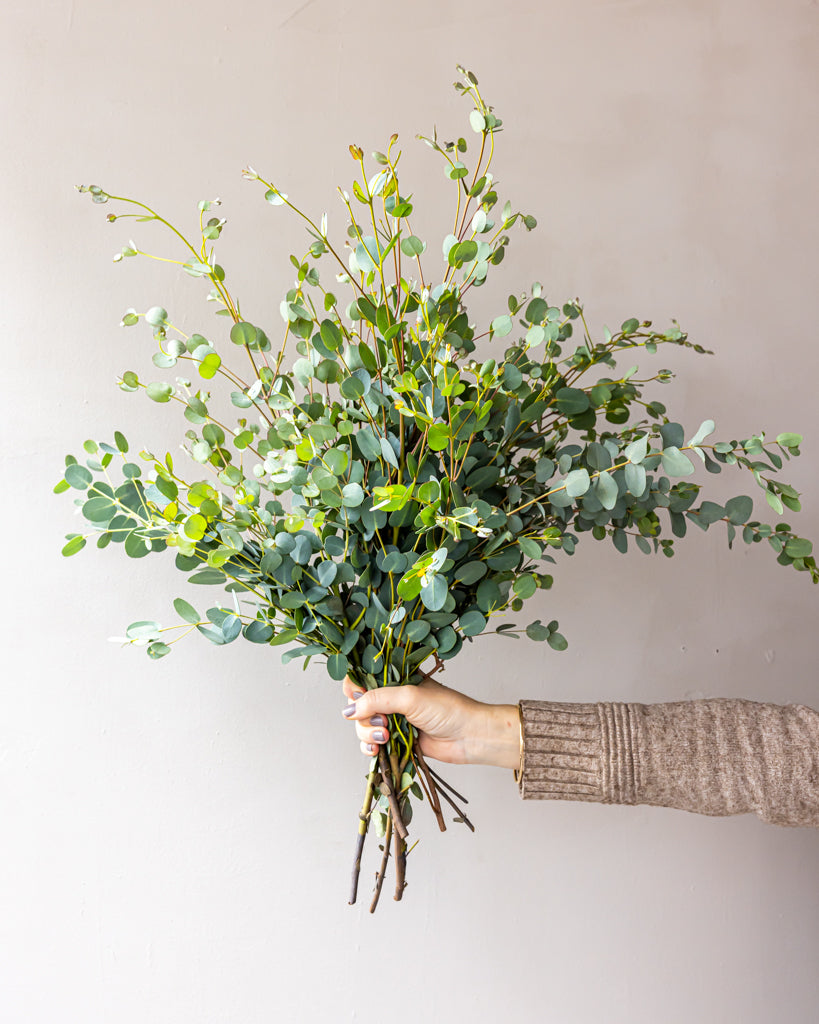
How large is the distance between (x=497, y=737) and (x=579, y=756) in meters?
0.10

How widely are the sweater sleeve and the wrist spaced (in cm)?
2

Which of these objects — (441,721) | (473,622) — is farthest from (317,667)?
(473,622)

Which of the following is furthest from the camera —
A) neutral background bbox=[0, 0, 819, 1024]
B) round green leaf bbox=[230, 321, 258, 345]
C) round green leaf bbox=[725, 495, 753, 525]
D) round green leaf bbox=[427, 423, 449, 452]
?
neutral background bbox=[0, 0, 819, 1024]

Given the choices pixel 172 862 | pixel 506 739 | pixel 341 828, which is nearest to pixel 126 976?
pixel 172 862

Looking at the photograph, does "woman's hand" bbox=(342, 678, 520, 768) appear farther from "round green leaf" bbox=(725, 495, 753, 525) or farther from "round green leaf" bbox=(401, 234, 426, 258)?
"round green leaf" bbox=(401, 234, 426, 258)

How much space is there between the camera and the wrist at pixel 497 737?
98 centimetres

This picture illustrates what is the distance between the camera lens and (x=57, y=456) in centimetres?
109

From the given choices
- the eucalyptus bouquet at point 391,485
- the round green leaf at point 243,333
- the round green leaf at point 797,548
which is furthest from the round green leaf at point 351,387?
the round green leaf at point 797,548

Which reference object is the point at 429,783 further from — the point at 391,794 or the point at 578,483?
the point at 578,483

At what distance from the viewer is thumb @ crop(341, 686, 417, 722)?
34.9 inches

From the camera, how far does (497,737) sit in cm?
99

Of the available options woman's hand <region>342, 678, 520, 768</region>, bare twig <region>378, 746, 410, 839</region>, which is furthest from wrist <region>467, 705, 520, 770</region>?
bare twig <region>378, 746, 410, 839</region>

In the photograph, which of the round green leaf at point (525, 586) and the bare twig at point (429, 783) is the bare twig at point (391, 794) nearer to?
the bare twig at point (429, 783)

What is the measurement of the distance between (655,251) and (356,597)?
0.85 m
